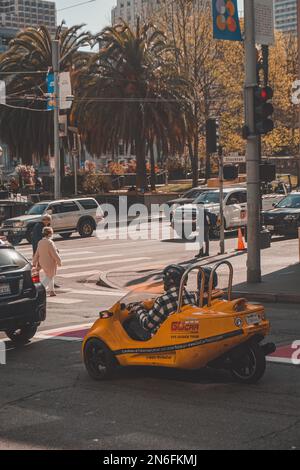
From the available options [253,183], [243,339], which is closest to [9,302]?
[243,339]

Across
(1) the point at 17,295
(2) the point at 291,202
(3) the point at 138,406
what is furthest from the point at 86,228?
(3) the point at 138,406

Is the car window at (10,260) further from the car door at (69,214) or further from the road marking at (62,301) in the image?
the car door at (69,214)

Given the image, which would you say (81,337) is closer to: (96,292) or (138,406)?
(138,406)

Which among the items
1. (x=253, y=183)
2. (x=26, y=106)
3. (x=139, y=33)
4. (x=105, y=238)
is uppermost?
(x=139, y=33)

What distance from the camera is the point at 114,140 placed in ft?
174

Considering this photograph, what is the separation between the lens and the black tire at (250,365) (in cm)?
977

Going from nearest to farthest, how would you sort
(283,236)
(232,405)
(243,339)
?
1. (232,405)
2. (243,339)
3. (283,236)

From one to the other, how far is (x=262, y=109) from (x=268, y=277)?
4.36 meters

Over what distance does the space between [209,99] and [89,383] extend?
5622 centimetres

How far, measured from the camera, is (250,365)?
32.3 feet

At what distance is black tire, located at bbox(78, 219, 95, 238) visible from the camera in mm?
36406

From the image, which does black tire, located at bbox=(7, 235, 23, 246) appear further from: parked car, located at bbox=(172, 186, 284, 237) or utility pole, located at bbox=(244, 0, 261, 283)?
utility pole, located at bbox=(244, 0, 261, 283)

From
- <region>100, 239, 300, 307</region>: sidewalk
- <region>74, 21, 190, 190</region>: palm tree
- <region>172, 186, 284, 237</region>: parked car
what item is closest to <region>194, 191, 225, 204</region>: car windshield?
<region>172, 186, 284, 237</region>: parked car

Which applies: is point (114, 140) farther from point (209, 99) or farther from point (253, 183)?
point (253, 183)
